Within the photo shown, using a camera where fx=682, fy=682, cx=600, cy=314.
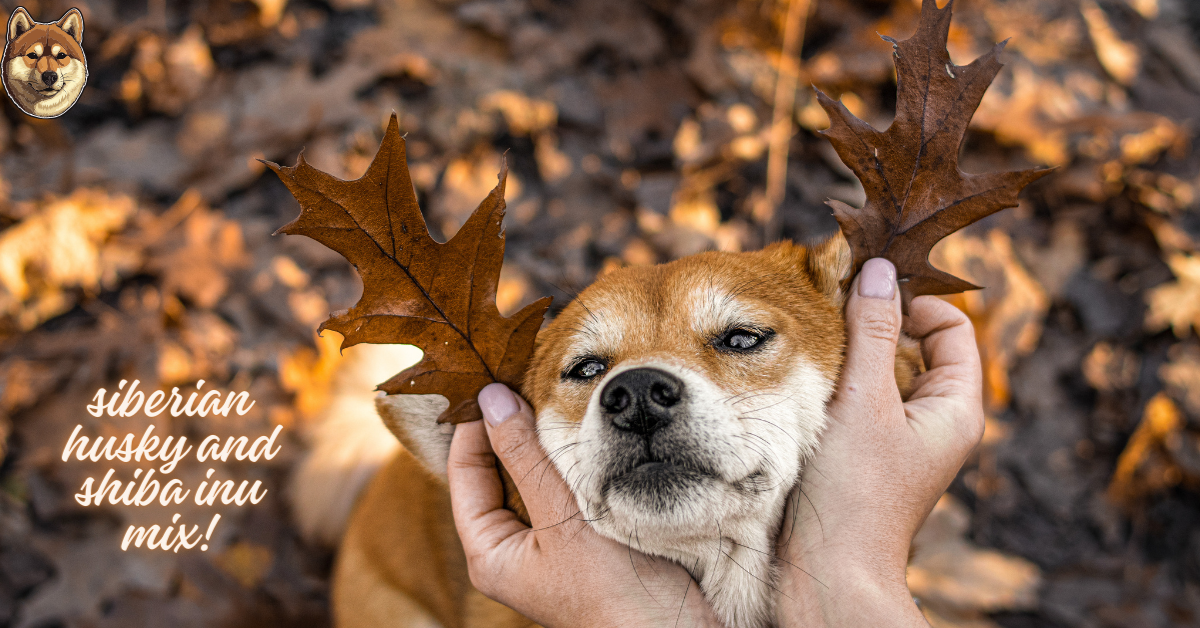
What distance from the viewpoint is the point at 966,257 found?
2.85 m

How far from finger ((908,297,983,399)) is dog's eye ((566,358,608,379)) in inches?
31.8

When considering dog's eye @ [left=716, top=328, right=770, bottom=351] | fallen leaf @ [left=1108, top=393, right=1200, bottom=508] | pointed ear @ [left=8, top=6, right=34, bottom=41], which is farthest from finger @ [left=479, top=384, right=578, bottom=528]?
fallen leaf @ [left=1108, top=393, right=1200, bottom=508]

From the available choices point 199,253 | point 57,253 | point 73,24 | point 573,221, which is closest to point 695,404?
point 573,221

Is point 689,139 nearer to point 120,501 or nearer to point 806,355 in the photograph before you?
point 806,355

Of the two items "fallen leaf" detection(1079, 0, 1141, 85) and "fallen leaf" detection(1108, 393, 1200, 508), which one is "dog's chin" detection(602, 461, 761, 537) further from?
"fallen leaf" detection(1079, 0, 1141, 85)

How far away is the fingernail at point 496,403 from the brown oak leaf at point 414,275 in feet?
0.14

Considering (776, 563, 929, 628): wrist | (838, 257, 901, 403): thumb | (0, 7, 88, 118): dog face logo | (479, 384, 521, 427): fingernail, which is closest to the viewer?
(776, 563, 929, 628): wrist

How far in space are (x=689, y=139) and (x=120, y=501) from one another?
9.00ft

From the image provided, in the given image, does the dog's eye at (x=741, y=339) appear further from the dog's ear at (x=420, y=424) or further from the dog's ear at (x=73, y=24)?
the dog's ear at (x=73, y=24)

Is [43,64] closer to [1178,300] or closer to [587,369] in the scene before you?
[587,369]

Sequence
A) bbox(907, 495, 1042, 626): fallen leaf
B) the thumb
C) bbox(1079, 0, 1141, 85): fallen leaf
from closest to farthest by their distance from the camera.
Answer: the thumb → bbox(907, 495, 1042, 626): fallen leaf → bbox(1079, 0, 1141, 85): fallen leaf

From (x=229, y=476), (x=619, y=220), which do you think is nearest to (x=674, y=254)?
(x=619, y=220)

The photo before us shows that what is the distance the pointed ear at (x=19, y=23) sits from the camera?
238 cm

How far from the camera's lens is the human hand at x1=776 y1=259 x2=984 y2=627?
1460 mm
